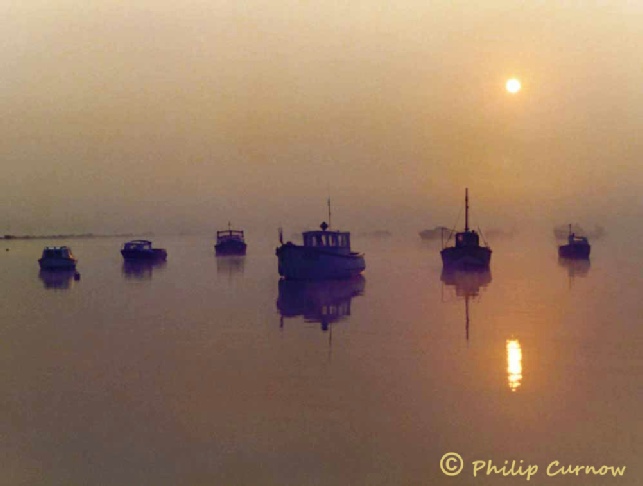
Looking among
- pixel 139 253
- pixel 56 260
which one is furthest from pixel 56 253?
pixel 139 253

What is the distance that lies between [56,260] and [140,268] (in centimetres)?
965

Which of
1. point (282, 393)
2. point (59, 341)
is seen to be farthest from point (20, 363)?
point (282, 393)

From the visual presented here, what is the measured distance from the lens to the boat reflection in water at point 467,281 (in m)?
39.2

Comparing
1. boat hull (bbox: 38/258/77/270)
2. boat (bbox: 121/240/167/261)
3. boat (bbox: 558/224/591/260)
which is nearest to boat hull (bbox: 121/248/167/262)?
boat (bbox: 121/240/167/261)

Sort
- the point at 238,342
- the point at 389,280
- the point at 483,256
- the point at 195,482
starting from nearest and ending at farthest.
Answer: the point at 195,482 < the point at 238,342 < the point at 389,280 < the point at 483,256

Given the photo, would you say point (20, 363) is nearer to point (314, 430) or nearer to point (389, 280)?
point (314, 430)

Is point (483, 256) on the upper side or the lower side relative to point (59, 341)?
upper

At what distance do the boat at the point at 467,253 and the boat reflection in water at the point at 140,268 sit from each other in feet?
97.8

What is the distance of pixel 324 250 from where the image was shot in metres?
45.0

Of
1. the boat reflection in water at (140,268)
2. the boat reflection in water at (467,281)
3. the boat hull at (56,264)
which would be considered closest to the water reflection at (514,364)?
the boat reflection in water at (467,281)

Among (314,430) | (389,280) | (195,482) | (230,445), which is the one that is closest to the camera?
(195,482)

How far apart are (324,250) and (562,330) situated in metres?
23.0

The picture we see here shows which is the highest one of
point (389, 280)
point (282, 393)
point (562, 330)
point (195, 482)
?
point (389, 280)

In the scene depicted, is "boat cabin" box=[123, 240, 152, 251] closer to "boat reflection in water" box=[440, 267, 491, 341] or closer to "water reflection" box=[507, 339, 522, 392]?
"boat reflection in water" box=[440, 267, 491, 341]
